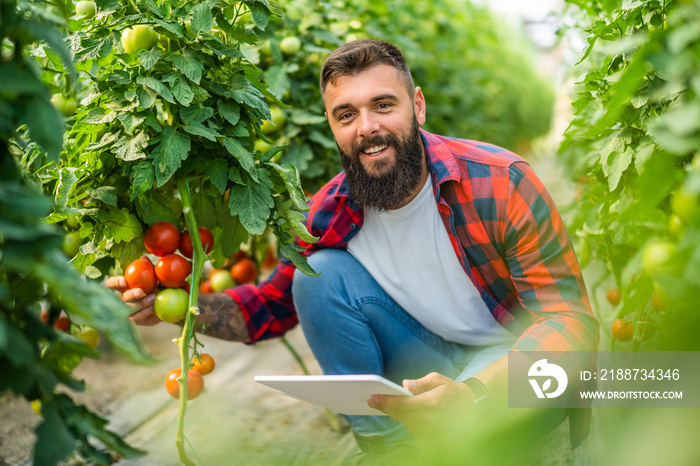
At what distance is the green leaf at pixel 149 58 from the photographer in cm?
125

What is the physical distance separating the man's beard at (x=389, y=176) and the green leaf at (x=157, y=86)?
74 cm

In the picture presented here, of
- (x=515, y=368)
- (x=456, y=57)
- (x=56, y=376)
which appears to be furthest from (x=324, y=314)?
(x=456, y=57)

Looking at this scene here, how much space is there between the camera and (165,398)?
7.65ft

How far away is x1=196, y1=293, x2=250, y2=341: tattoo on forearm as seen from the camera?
1.72 meters

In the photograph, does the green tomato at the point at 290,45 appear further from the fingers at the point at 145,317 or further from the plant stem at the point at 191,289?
the fingers at the point at 145,317

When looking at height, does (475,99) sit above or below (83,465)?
above

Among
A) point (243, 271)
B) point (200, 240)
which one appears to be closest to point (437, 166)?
point (200, 240)

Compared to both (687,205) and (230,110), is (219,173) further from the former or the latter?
(687,205)

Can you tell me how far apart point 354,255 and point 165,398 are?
105cm

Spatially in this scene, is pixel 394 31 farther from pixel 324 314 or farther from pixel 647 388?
pixel 647 388

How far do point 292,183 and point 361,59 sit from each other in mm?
605

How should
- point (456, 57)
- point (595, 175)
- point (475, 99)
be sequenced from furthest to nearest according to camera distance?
1. point (475, 99)
2. point (456, 57)
3. point (595, 175)

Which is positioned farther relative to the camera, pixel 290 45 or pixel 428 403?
pixel 290 45

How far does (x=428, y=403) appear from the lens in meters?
1.34
